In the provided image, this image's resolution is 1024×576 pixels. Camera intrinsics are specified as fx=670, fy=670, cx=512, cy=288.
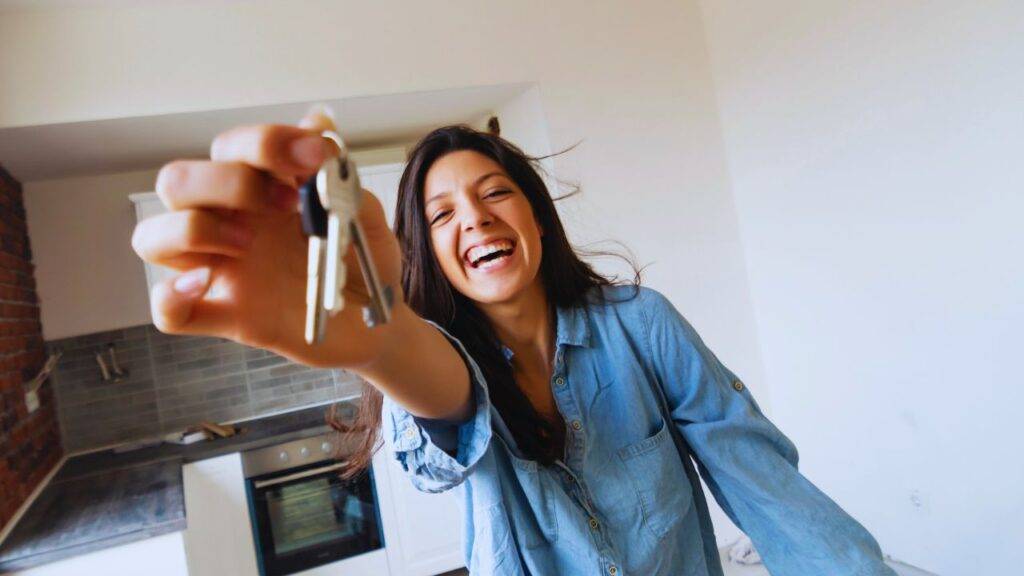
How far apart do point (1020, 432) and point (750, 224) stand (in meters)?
1.30

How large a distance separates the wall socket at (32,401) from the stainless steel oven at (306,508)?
0.85 meters

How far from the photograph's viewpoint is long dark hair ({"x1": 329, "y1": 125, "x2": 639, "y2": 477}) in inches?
39.5

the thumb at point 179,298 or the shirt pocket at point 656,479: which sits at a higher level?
the thumb at point 179,298

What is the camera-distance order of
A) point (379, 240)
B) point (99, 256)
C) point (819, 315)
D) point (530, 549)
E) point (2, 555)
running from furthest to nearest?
point (99, 256) < point (819, 315) < point (2, 555) < point (530, 549) < point (379, 240)

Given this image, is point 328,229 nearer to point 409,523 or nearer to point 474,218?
point 474,218

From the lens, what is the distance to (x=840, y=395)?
2.59 meters

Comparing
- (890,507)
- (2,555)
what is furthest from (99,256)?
(890,507)

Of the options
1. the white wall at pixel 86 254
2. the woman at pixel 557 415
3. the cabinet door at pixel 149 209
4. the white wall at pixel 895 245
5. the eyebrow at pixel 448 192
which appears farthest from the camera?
the white wall at pixel 86 254

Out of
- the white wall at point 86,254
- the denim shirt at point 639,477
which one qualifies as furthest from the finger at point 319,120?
the white wall at point 86,254

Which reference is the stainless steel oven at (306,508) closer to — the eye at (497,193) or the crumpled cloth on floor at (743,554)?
the crumpled cloth on floor at (743,554)

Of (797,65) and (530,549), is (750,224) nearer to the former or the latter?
(797,65)

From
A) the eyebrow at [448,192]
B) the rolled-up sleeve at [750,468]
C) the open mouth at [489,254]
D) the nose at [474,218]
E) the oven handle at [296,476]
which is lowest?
the oven handle at [296,476]

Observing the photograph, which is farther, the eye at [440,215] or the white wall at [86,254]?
the white wall at [86,254]

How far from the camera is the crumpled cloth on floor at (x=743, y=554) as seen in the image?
9.12 feet
